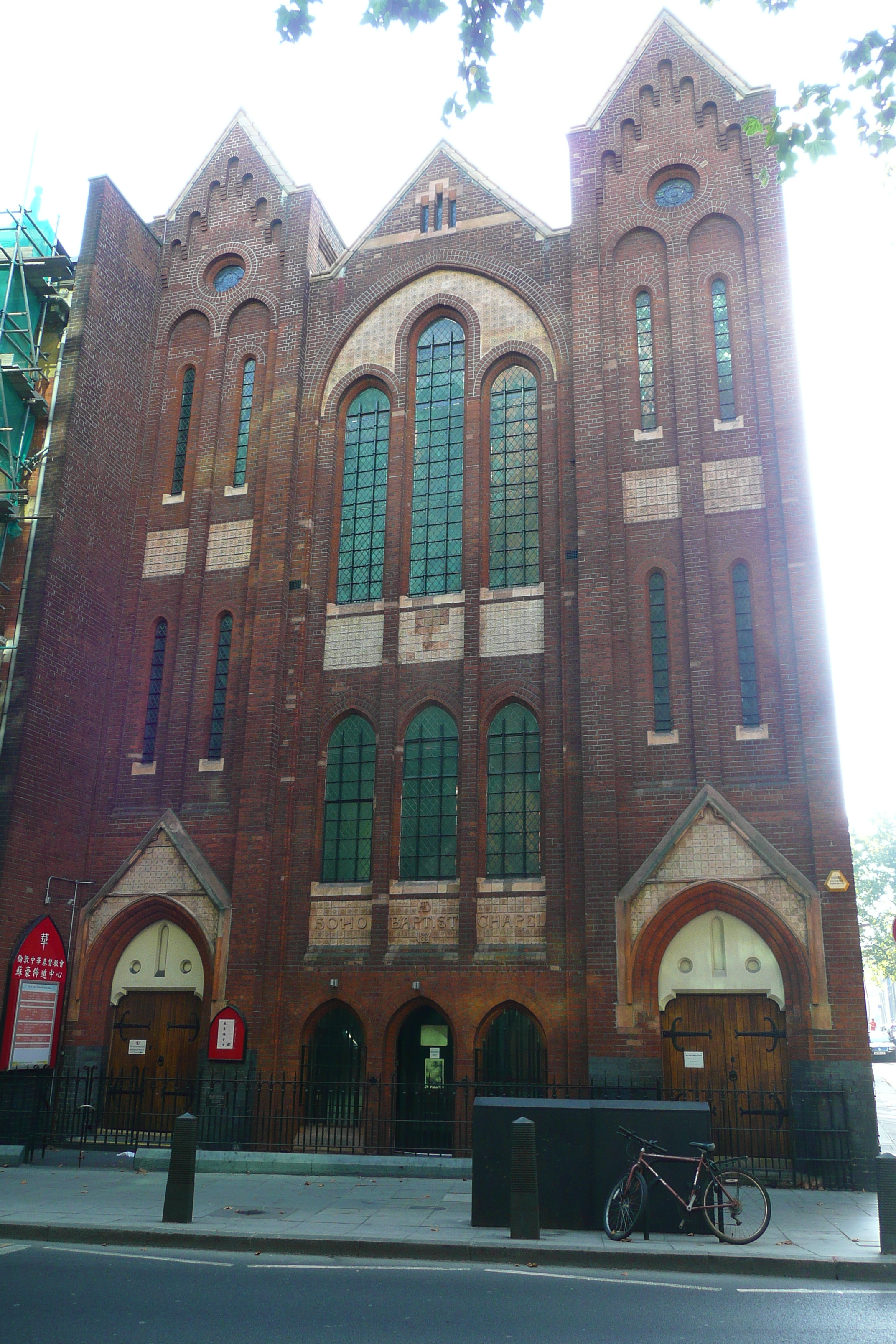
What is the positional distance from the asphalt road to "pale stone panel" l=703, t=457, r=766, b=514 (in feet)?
41.5

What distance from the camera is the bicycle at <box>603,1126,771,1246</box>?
412 inches

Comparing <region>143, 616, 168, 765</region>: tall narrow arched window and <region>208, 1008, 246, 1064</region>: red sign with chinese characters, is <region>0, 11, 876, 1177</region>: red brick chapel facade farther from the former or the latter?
<region>208, 1008, 246, 1064</region>: red sign with chinese characters

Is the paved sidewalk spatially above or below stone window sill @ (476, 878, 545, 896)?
below

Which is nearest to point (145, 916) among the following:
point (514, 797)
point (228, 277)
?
point (514, 797)

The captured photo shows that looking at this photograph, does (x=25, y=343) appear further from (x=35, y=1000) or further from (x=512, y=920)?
(x=512, y=920)

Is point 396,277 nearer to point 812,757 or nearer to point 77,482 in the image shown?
point 77,482

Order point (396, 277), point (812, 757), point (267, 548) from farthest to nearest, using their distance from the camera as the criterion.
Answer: point (396, 277), point (267, 548), point (812, 757)

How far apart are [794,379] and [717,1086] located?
12.1m

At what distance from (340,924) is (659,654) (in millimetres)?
7430

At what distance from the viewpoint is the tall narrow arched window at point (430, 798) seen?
1888 cm

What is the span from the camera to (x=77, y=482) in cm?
2136

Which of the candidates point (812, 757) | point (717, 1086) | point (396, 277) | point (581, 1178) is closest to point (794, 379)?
point (812, 757)

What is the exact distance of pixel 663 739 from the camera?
17.9 meters

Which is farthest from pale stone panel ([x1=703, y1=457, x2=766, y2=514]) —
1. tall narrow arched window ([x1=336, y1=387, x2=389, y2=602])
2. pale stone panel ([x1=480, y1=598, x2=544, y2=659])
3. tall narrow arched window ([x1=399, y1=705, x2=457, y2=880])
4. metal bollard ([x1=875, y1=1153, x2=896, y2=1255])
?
metal bollard ([x1=875, y1=1153, x2=896, y2=1255])
